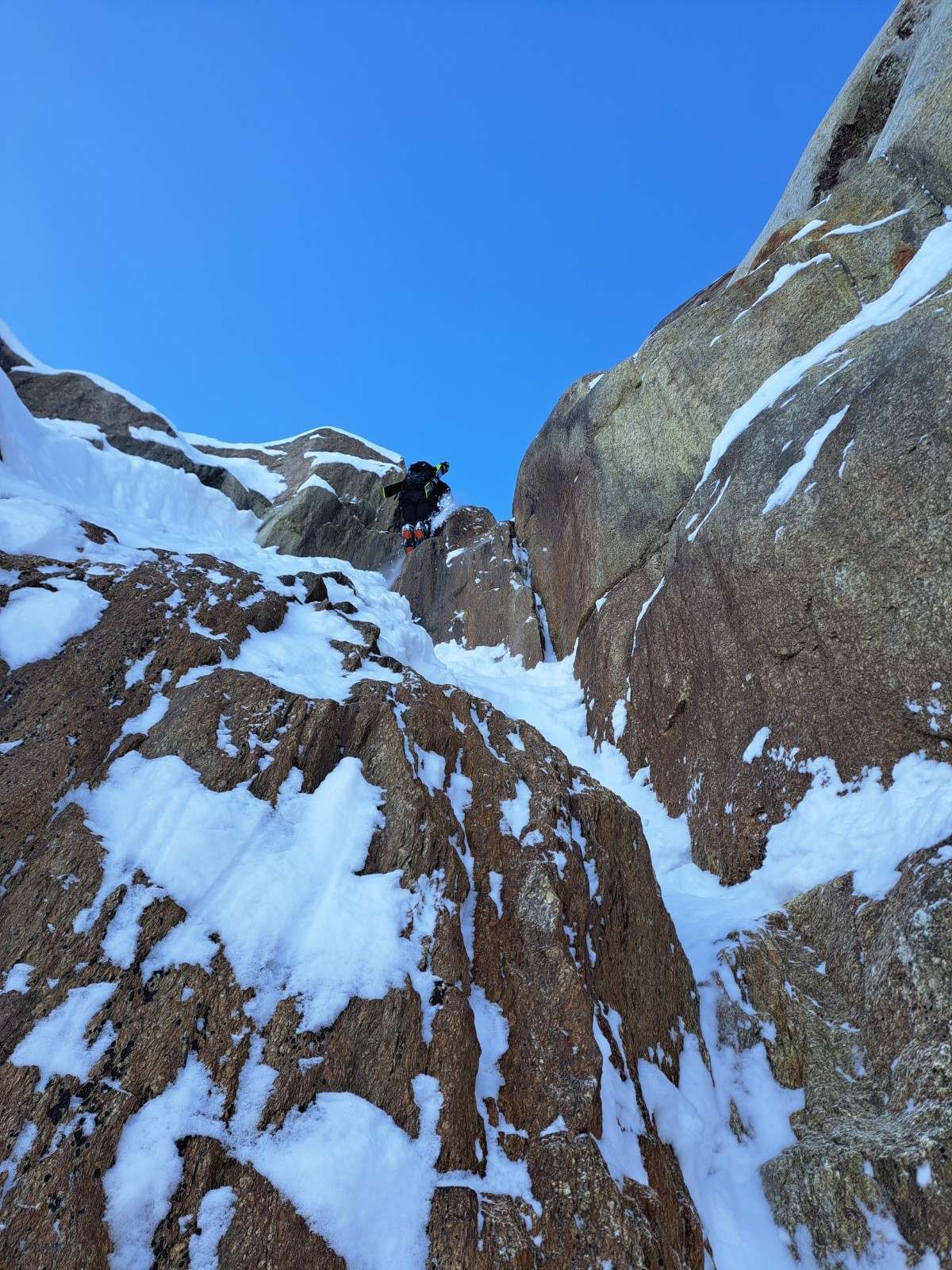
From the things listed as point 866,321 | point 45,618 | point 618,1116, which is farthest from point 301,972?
point 866,321

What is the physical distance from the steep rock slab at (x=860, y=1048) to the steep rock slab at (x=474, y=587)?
1525 cm

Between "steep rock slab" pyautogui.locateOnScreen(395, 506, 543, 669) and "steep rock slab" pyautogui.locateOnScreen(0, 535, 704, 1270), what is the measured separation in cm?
1508

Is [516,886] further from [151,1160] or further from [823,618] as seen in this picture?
[823,618]

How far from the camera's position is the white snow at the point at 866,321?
1230 cm

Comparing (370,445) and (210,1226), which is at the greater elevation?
(370,445)

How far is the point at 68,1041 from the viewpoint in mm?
5246

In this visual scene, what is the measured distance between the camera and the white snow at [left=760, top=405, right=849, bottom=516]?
1149 centimetres

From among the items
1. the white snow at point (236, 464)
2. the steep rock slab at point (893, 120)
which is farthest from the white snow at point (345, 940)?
the white snow at point (236, 464)

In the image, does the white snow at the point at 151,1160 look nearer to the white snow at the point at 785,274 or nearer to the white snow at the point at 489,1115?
the white snow at the point at 489,1115

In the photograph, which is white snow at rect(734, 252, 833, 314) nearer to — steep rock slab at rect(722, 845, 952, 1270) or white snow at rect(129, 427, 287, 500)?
steep rock slab at rect(722, 845, 952, 1270)

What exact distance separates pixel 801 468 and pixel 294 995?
430 inches

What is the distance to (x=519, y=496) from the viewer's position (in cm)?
2939

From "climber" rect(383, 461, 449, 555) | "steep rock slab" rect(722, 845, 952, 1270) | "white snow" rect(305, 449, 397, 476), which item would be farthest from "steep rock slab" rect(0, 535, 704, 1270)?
"white snow" rect(305, 449, 397, 476)

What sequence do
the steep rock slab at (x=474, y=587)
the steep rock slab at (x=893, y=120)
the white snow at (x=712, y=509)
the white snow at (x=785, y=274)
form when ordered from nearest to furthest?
the white snow at (x=712, y=509) < the steep rock slab at (x=893, y=120) < the white snow at (x=785, y=274) < the steep rock slab at (x=474, y=587)
